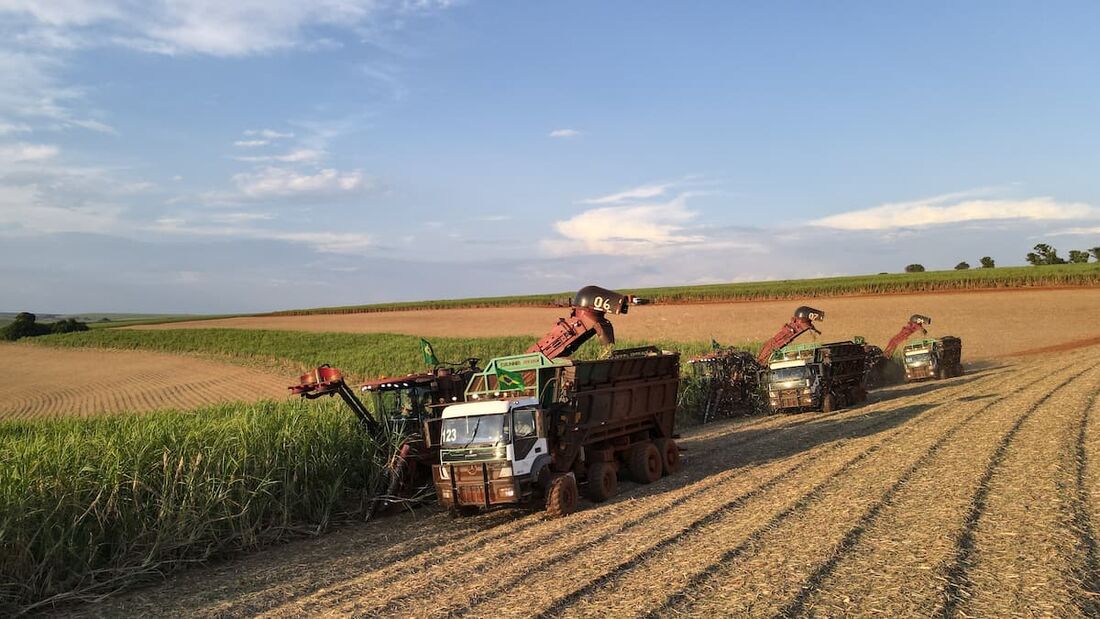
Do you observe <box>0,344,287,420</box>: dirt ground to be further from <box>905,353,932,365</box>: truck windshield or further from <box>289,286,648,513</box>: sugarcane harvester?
<box>905,353,932,365</box>: truck windshield

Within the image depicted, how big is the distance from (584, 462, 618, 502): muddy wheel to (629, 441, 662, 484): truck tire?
44.1 inches

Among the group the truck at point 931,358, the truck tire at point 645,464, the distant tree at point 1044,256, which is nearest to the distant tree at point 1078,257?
the distant tree at point 1044,256

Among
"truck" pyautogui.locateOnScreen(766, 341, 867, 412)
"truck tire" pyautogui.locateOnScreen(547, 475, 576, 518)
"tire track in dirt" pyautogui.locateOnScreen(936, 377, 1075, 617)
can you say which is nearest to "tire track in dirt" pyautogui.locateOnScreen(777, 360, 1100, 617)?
"tire track in dirt" pyautogui.locateOnScreen(936, 377, 1075, 617)

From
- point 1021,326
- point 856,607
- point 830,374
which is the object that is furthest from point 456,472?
point 1021,326

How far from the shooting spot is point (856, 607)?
7004mm

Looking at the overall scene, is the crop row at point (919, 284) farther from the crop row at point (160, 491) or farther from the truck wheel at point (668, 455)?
the crop row at point (160, 491)

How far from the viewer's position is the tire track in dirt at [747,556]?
747 centimetres

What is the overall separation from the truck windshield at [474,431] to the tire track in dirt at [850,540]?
510 cm

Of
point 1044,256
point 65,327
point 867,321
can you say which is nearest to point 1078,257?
point 1044,256

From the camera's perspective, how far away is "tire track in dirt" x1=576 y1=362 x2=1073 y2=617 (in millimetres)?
7473

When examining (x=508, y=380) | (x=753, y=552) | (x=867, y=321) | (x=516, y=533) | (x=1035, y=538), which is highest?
(x=508, y=380)

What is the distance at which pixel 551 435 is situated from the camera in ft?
41.4

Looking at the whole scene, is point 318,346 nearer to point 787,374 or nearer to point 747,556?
point 787,374

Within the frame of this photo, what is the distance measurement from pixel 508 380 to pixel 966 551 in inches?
318
